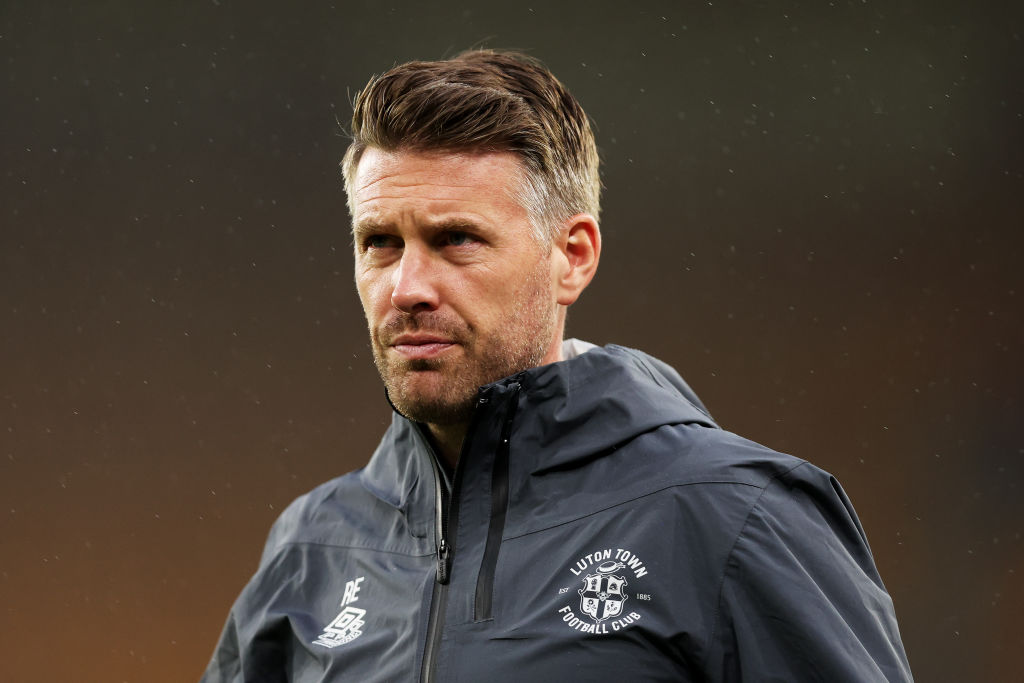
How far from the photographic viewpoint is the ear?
4.81 ft

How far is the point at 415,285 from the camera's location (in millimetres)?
1357

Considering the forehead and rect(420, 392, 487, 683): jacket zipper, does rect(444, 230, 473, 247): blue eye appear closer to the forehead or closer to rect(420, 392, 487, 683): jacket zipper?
the forehead

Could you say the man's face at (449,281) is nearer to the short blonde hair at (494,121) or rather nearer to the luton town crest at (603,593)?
the short blonde hair at (494,121)

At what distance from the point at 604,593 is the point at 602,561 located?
0.12ft

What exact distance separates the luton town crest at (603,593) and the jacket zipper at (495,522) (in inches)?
4.3

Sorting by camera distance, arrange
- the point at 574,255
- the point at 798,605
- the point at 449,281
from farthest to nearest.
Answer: the point at 574,255 < the point at 449,281 < the point at 798,605

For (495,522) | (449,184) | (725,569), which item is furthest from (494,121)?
(725,569)

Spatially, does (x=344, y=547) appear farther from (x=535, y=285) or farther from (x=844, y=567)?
(x=844, y=567)

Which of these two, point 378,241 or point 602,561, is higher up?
point 378,241

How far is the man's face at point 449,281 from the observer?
136 centimetres

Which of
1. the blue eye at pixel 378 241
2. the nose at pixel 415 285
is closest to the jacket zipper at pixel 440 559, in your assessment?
the nose at pixel 415 285

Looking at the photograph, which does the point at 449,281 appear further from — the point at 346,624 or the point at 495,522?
the point at 346,624

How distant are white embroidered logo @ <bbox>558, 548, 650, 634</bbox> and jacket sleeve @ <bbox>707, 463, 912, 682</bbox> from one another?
3.6 inches

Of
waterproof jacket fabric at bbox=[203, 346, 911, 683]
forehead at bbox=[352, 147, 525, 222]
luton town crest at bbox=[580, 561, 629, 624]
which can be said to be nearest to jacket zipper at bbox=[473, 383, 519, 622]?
waterproof jacket fabric at bbox=[203, 346, 911, 683]
